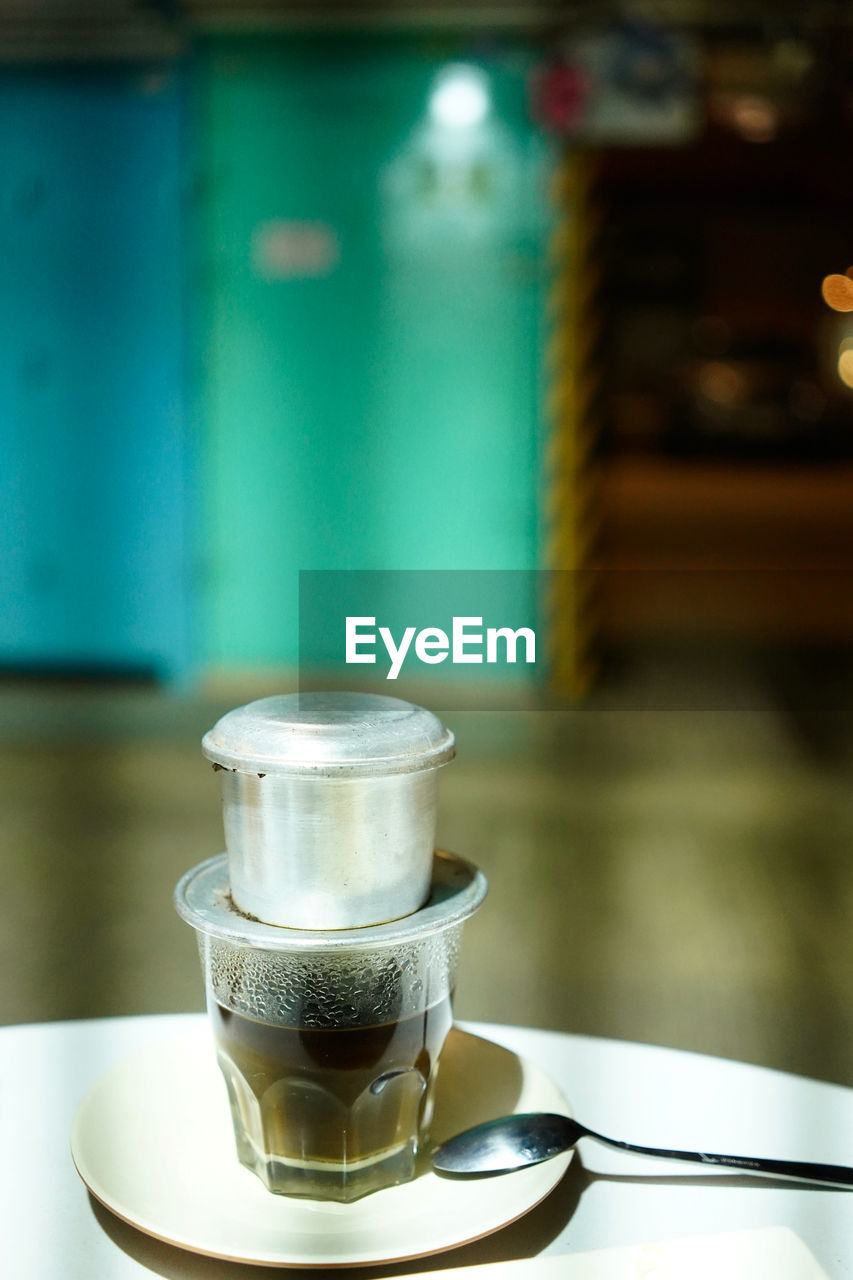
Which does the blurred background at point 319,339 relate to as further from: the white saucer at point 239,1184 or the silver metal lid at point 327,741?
the silver metal lid at point 327,741

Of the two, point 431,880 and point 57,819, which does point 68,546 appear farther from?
point 431,880

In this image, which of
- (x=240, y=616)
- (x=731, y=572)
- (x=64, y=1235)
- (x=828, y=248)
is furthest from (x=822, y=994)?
(x=828, y=248)

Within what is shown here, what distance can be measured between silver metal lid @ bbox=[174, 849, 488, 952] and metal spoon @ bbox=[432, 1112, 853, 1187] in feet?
0.45

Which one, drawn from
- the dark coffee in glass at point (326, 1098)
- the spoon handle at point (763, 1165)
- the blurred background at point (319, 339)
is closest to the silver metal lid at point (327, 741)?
the dark coffee in glass at point (326, 1098)

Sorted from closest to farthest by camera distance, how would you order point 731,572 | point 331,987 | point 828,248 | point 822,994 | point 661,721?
point 331,987 < point 822,994 < point 661,721 < point 731,572 < point 828,248

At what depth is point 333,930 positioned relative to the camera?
1.94ft

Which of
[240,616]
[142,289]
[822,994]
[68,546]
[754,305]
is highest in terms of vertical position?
[754,305]

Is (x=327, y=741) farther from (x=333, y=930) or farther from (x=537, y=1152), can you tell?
(x=537, y=1152)

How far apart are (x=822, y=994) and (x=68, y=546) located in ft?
10.5

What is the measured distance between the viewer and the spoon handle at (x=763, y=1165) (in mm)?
642

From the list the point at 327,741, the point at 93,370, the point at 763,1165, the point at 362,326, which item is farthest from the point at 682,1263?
the point at 93,370

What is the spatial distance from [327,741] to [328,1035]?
0.53ft

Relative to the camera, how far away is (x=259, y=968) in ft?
1.97

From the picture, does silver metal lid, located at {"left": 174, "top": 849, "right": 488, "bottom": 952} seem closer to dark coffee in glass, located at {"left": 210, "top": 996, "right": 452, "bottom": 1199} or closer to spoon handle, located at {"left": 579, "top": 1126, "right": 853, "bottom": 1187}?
dark coffee in glass, located at {"left": 210, "top": 996, "right": 452, "bottom": 1199}
